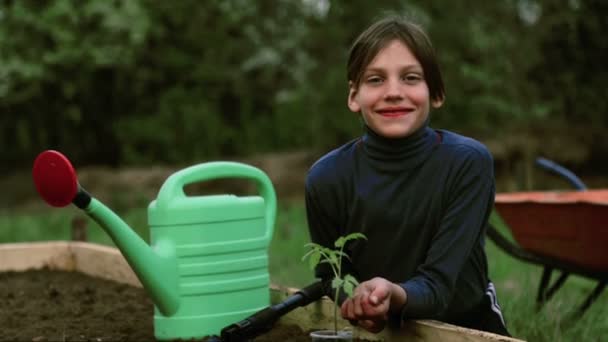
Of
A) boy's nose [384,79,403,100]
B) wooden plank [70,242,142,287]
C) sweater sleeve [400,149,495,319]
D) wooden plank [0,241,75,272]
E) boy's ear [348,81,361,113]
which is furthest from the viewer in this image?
wooden plank [0,241,75,272]

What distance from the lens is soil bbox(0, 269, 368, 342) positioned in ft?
7.67

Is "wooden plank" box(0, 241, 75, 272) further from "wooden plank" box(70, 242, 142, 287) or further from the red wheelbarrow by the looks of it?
the red wheelbarrow

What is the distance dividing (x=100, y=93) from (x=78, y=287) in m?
6.51

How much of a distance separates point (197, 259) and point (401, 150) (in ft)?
2.28

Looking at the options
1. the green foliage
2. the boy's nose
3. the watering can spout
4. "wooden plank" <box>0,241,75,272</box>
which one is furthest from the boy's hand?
the green foliage

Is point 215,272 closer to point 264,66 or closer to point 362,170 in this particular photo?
point 362,170

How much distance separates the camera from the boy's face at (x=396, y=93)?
1846 millimetres

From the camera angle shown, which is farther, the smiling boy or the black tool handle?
the black tool handle

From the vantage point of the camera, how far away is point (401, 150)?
73.2 inches

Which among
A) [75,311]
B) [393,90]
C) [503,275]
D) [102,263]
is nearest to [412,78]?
[393,90]

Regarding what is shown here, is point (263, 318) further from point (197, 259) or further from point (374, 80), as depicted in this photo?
point (374, 80)

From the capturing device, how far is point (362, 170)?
6.22 ft

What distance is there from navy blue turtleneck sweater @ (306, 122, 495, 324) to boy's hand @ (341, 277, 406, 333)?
0.18 ft

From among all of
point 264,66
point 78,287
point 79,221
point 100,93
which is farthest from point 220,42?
point 78,287
